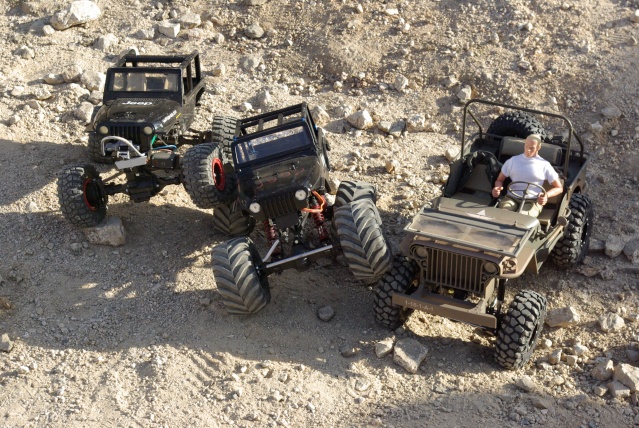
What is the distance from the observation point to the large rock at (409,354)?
8.30 meters

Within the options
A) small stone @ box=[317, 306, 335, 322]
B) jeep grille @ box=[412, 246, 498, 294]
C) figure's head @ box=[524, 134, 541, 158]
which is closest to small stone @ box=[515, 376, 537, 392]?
jeep grille @ box=[412, 246, 498, 294]

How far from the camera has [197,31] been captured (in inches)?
557

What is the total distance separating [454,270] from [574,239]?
191 cm

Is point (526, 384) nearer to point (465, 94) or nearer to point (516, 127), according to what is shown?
point (516, 127)

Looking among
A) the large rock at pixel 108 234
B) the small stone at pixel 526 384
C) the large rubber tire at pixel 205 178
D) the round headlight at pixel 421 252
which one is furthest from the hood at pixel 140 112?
the small stone at pixel 526 384

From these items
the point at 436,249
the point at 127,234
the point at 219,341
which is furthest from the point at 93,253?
the point at 436,249

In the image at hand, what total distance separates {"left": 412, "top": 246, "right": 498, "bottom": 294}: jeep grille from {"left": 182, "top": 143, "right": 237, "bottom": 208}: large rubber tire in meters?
2.68

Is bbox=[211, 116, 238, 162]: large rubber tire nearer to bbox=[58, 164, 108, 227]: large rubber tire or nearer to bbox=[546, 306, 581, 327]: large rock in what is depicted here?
bbox=[58, 164, 108, 227]: large rubber tire

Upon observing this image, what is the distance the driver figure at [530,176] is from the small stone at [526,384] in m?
1.77

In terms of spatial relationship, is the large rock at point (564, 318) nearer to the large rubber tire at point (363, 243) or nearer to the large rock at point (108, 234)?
the large rubber tire at point (363, 243)

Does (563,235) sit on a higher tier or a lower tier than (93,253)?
higher

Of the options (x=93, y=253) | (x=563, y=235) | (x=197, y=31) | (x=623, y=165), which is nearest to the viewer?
(x=563, y=235)

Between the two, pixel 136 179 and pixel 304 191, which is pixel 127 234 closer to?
pixel 136 179

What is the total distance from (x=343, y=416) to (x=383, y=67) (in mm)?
6776
